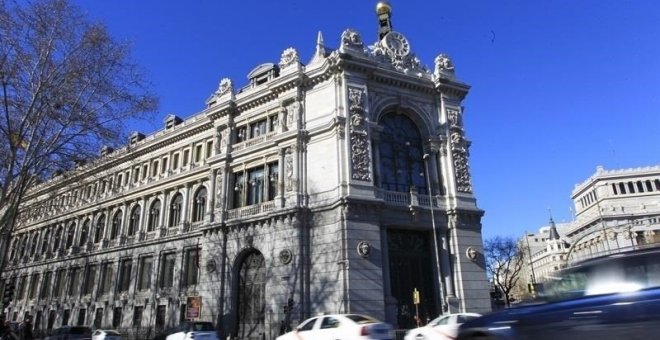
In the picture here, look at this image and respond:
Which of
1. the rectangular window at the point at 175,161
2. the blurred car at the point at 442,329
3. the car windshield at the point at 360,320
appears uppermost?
the rectangular window at the point at 175,161

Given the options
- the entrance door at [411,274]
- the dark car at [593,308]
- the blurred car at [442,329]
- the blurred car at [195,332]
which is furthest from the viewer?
the entrance door at [411,274]

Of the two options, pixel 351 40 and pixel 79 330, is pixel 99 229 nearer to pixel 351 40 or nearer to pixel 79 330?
pixel 79 330

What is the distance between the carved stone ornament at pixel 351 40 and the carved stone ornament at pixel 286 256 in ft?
43.9

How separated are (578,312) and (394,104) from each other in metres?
24.1

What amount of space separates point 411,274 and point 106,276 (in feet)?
91.0

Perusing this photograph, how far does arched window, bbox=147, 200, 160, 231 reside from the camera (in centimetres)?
3694

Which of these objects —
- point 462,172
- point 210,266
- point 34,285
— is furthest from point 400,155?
point 34,285

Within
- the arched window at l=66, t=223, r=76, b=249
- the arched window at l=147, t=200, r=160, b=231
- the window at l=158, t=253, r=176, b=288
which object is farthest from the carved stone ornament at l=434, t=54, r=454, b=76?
the arched window at l=66, t=223, r=76, b=249

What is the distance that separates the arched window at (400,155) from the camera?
28.0m

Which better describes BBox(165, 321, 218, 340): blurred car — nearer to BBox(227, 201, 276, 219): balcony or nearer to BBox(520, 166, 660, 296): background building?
BBox(227, 201, 276, 219): balcony

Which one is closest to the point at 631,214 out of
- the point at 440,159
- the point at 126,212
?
the point at 440,159

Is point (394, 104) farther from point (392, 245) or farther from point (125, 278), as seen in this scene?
point (125, 278)

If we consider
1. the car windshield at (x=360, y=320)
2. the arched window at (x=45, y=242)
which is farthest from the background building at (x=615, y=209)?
the arched window at (x=45, y=242)

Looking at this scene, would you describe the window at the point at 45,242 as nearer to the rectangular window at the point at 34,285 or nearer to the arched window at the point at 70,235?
the rectangular window at the point at 34,285
